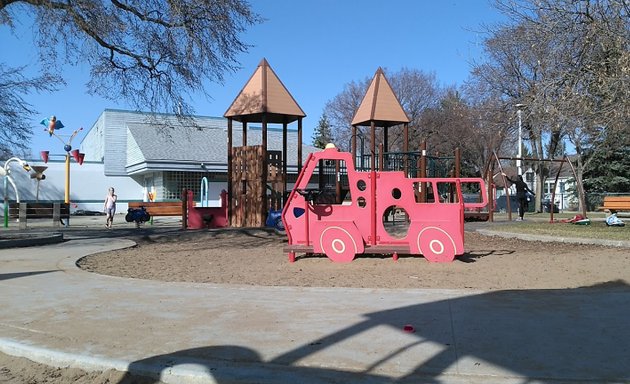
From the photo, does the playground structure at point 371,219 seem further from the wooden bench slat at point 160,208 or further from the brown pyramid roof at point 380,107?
the wooden bench slat at point 160,208

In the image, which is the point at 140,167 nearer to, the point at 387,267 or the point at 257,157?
the point at 257,157

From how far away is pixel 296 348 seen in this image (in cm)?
495

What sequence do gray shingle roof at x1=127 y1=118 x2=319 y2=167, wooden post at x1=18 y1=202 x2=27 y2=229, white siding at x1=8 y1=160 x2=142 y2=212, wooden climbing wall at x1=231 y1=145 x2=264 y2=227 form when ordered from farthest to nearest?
white siding at x1=8 y1=160 x2=142 y2=212
gray shingle roof at x1=127 y1=118 x2=319 y2=167
wooden post at x1=18 y1=202 x2=27 y2=229
wooden climbing wall at x1=231 y1=145 x2=264 y2=227

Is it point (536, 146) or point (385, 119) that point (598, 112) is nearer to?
point (385, 119)

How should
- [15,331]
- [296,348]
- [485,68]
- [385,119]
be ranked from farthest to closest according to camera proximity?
[485,68] → [385,119] → [15,331] → [296,348]

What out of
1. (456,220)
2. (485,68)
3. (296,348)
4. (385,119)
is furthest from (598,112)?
(485,68)

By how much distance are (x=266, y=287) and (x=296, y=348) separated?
3262mm

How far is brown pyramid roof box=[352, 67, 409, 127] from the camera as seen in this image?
19.9 metres

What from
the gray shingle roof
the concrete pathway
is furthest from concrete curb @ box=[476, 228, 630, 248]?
the gray shingle roof

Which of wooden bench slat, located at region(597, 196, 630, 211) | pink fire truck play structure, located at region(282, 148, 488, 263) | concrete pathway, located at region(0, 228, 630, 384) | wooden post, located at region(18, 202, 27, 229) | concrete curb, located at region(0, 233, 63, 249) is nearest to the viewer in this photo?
concrete pathway, located at region(0, 228, 630, 384)

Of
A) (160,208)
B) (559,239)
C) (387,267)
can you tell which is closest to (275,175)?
(559,239)

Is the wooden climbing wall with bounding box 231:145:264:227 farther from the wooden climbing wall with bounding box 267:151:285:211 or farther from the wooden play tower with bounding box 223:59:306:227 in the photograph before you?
the wooden climbing wall with bounding box 267:151:285:211

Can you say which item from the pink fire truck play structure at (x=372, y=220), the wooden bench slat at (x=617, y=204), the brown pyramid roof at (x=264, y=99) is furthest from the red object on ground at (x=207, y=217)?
the wooden bench slat at (x=617, y=204)

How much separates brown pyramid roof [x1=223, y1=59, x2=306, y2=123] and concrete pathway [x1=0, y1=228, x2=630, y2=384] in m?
11.6
